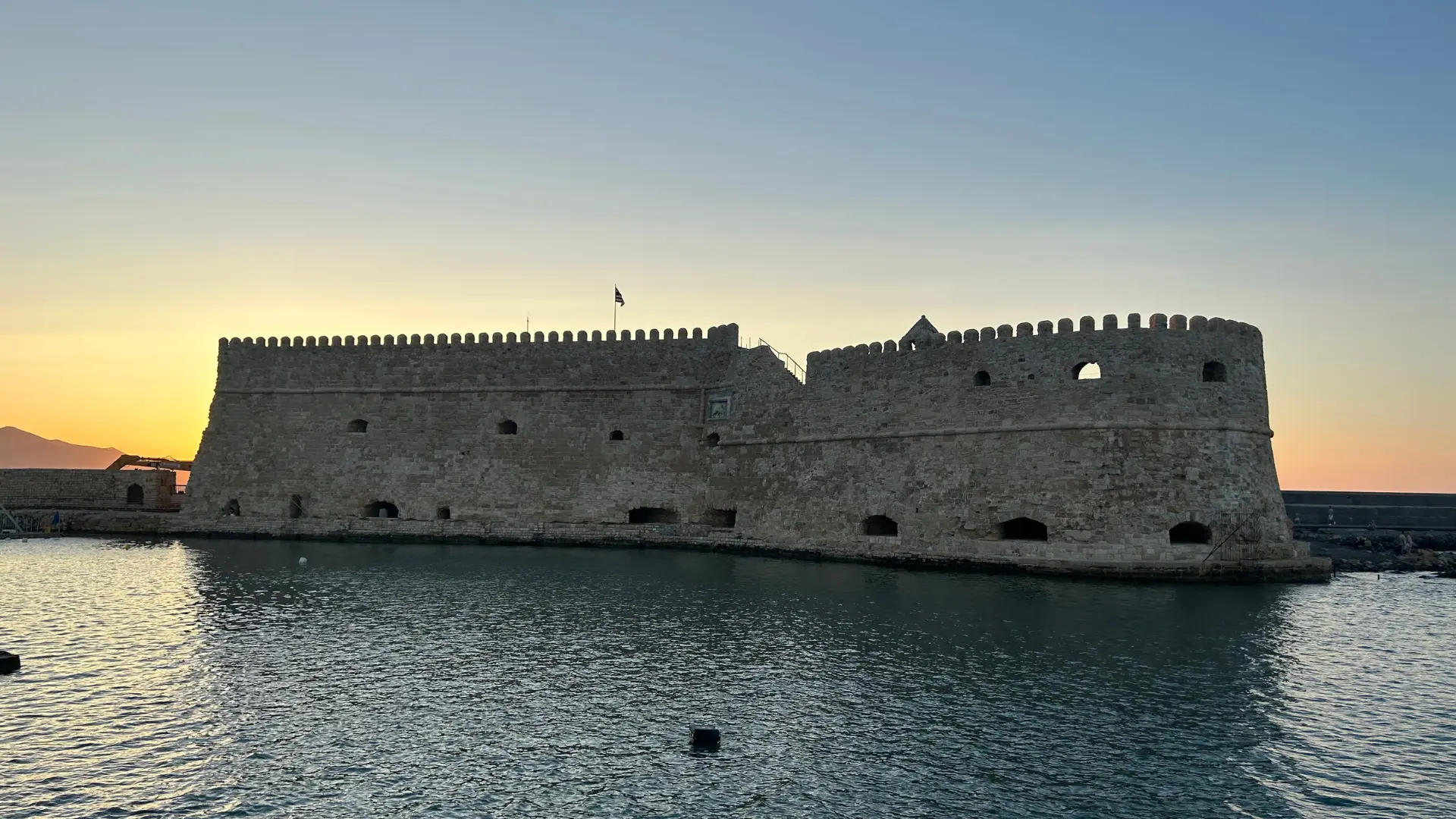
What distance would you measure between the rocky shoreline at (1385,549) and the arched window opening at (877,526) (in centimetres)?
1150

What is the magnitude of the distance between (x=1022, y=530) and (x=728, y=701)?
14.5 m

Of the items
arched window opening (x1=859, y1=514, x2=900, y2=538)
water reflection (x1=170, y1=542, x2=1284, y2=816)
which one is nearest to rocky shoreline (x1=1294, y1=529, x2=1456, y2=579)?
water reflection (x1=170, y1=542, x2=1284, y2=816)

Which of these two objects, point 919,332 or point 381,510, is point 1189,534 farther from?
point 381,510

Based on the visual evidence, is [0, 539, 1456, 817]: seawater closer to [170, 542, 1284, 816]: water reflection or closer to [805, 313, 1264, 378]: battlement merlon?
[170, 542, 1284, 816]: water reflection

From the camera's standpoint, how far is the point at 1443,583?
24047mm

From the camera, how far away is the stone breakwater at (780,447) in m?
22.8

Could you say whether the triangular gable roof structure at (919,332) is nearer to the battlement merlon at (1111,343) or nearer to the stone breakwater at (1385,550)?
the battlement merlon at (1111,343)

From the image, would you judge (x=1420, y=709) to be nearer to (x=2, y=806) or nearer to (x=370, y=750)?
(x=370, y=750)

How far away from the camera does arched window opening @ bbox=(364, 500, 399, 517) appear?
34.0 m

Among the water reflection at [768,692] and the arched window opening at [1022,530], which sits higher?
the arched window opening at [1022,530]

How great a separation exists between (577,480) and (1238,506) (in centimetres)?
2002

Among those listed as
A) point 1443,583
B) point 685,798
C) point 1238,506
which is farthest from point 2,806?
Result: point 1443,583

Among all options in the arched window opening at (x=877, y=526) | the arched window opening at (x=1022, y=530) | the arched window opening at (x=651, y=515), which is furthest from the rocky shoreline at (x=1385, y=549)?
the arched window opening at (x=651, y=515)

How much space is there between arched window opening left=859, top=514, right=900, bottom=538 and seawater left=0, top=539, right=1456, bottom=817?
5.95 metres
